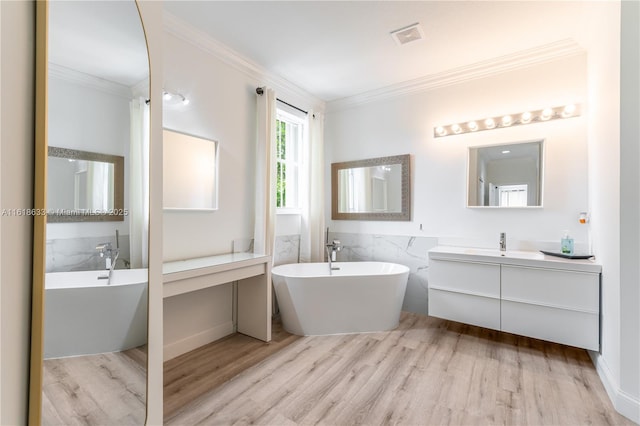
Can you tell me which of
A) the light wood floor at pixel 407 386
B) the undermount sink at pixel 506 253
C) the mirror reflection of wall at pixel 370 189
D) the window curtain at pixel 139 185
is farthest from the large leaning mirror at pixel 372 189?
the window curtain at pixel 139 185

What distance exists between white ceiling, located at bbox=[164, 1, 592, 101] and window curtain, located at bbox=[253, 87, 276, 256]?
432mm

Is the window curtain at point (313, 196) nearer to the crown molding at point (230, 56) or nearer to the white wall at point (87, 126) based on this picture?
the crown molding at point (230, 56)

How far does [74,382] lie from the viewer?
99 cm

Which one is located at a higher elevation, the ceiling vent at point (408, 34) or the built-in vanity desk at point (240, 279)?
the ceiling vent at point (408, 34)

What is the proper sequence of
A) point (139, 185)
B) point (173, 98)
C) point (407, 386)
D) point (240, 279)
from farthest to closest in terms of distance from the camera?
point (240, 279)
point (173, 98)
point (407, 386)
point (139, 185)

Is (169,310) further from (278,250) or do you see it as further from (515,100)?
(515,100)

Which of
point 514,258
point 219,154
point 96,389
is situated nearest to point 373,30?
point 219,154

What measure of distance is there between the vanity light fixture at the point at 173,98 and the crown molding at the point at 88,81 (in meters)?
1.23

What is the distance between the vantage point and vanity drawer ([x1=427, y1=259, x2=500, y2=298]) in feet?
8.35

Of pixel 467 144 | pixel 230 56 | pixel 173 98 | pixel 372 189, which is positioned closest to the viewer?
pixel 173 98

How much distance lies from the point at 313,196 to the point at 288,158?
0.56 meters

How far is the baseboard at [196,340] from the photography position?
2.31 meters

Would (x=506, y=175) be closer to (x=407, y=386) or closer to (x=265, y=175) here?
(x=407, y=386)

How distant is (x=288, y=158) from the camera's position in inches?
143
